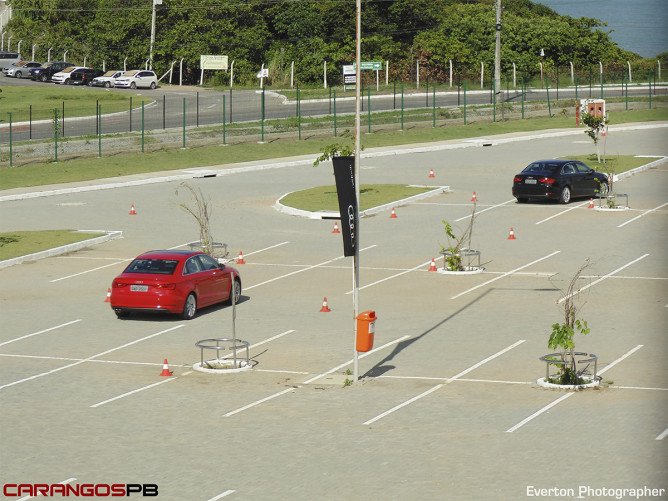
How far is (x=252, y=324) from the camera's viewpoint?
25531mm

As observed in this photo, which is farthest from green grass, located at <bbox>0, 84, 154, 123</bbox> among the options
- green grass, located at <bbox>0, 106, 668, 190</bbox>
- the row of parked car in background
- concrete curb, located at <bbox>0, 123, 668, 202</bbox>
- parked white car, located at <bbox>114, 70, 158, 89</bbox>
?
concrete curb, located at <bbox>0, 123, 668, 202</bbox>

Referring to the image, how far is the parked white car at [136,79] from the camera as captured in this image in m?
96.1

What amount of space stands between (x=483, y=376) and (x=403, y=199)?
24.4 m

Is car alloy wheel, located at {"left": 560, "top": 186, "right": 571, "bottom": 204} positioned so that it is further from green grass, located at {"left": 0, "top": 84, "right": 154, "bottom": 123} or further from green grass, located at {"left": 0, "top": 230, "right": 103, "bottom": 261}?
green grass, located at {"left": 0, "top": 84, "right": 154, "bottom": 123}

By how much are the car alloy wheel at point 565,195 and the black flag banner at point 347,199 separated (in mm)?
24356

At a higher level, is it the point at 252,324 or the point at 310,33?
the point at 310,33

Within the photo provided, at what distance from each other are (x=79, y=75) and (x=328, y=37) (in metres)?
21.6

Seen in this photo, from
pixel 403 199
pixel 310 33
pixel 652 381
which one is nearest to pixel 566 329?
→ pixel 652 381

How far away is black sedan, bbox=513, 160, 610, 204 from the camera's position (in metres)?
43.8

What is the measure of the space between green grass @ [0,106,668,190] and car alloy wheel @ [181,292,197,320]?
2523cm

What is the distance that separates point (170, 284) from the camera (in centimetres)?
2552

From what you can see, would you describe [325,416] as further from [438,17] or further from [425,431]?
[438,17]

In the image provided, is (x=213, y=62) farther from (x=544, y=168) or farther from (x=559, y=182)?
(x=559, y=182)

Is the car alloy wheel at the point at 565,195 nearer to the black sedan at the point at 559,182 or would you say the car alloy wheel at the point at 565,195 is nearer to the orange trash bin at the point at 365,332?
the black sedan at the point at 559,182
